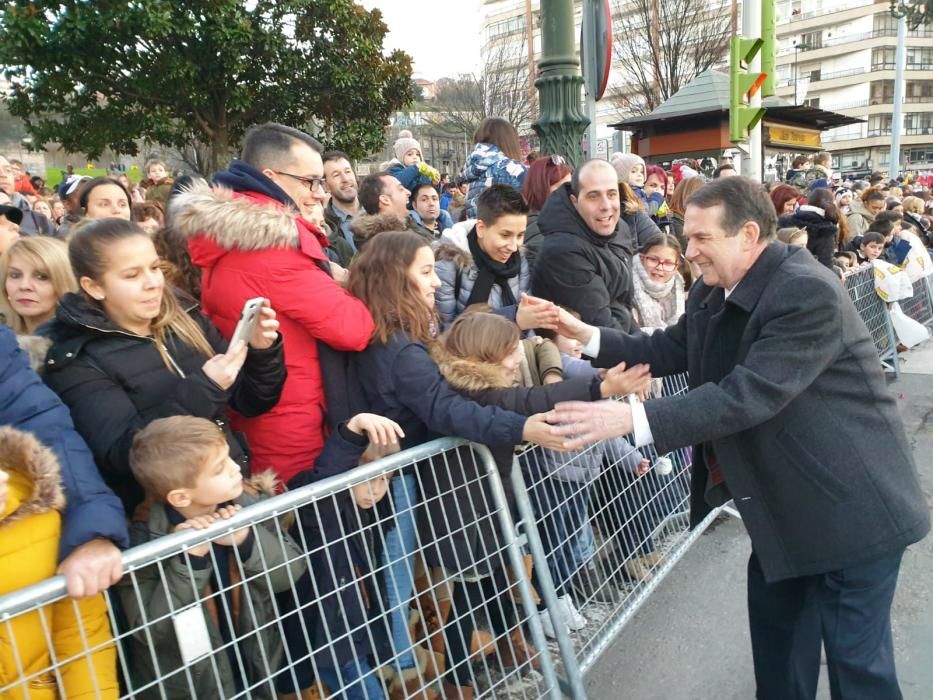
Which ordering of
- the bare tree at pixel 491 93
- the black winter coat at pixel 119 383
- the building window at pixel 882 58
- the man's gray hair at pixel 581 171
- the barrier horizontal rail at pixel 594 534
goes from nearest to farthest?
the black winter coat at pixel 119 383
the barrier horizontal rail at pixel 594 534
the man's gray hair at pixel 581 171
the bare tree at pixel 491 93
the building window at pixel 882 58

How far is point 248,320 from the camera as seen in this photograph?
2.19 m

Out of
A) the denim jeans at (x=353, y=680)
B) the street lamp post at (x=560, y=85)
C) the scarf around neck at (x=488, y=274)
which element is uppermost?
the street lamp post at (x=560, y=85)

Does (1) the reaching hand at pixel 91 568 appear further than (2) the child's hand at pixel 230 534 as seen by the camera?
No

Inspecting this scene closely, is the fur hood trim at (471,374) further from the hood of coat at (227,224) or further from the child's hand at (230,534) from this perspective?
the child's hand at (230,534)

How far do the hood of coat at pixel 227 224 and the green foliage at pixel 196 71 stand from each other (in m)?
9.10

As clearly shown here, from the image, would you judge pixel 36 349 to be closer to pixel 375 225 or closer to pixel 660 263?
pixel 375 225

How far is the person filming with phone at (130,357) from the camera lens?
2.07m

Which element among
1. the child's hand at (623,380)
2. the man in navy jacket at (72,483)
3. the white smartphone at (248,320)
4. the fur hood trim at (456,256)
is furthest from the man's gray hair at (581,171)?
the man in navy jacket at (72,483)

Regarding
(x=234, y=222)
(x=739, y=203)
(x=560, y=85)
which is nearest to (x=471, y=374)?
(x=234, y=222)

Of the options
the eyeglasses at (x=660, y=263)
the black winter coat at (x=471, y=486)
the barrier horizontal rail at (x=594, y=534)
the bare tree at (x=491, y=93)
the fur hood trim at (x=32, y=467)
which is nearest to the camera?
the fur hood trim at (x=32, y=467)

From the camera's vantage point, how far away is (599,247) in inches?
148

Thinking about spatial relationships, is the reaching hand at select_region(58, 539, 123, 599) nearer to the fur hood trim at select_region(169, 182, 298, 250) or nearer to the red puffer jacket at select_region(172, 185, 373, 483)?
the red puffer jacket at select_region(172, 185, 373, 483)

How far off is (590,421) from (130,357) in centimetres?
155

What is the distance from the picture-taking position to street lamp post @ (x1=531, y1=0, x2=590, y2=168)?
18.8ft
